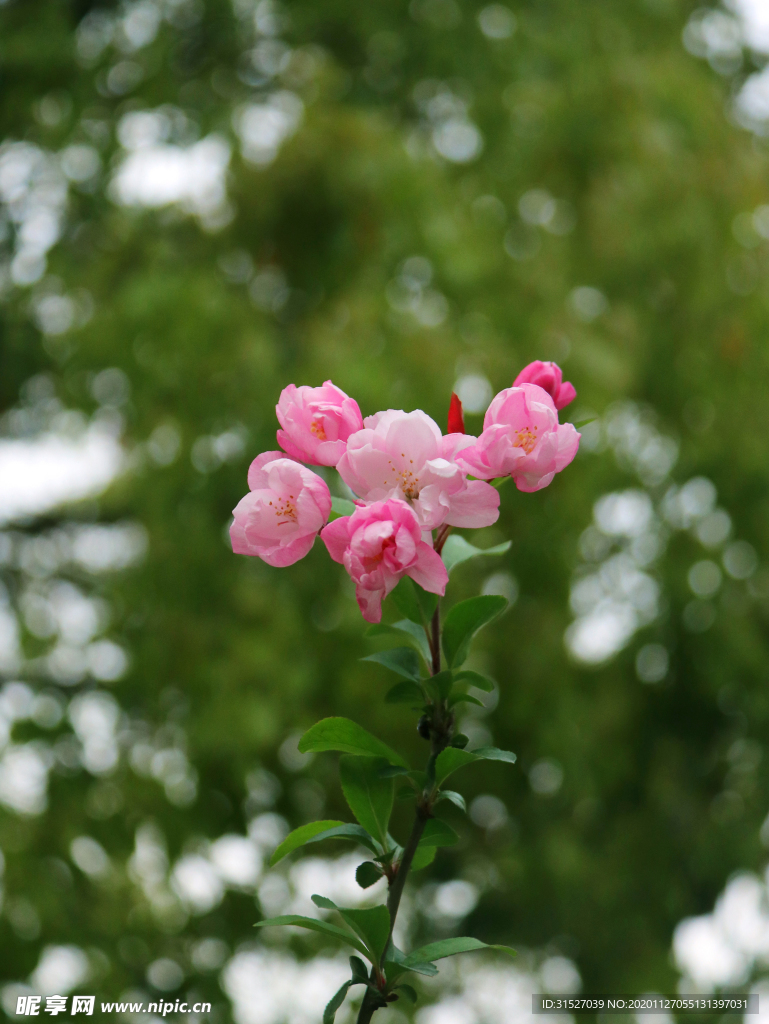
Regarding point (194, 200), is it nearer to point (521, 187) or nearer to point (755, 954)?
point (521, 187)

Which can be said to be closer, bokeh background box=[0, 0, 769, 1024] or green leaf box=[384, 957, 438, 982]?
green leaf box=[384, 957, 438, 982]

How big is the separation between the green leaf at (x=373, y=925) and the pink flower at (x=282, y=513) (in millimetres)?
219

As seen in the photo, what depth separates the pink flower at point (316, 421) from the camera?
678 mm

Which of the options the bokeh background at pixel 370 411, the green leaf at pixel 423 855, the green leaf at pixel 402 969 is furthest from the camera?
the bokeh background at pixel 370 411

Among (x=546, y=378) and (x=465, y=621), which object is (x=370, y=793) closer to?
(x=465, y=621)

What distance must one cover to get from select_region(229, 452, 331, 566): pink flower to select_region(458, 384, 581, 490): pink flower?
0.10 meters

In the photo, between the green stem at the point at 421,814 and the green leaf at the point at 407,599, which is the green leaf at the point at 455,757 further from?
the green leaf at the point at 407,599

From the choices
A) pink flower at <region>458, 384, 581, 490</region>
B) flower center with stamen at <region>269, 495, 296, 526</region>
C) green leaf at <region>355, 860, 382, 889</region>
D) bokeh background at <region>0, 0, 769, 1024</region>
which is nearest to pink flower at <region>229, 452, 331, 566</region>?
flower center with stamen at <region>269, 495, 296, 526</region>

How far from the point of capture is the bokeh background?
3.00 metres

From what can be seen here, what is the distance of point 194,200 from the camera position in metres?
3.88

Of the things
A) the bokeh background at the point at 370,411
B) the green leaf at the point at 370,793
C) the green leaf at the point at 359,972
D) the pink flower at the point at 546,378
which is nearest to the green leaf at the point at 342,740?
the green leaf at the point at 370,793

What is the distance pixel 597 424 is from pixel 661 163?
1.10 m

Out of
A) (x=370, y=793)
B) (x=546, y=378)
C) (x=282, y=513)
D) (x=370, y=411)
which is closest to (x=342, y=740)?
(x=370, y=793)

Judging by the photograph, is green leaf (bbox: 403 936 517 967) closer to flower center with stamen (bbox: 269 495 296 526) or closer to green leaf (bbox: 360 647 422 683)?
green leaf (bbox: 360 647 422 683)
